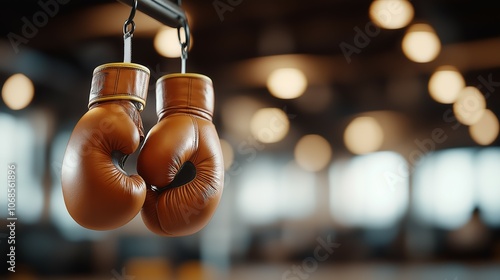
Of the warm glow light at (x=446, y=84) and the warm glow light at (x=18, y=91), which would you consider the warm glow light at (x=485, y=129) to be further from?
the warm glow light at (x=18, y=91)

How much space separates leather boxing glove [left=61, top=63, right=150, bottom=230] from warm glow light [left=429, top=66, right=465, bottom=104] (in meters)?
2.05

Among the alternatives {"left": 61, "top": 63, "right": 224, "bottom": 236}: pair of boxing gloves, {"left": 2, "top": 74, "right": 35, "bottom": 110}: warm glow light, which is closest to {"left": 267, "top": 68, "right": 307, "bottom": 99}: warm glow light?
{"left": 2, "top": 74, "right": 35, "bottom": 110}: warm glow light

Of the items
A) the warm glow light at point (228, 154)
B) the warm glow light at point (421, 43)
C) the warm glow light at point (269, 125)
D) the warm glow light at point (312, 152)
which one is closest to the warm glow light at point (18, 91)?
the warm glow light at point (228, 154)

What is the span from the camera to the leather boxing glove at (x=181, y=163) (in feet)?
4.28

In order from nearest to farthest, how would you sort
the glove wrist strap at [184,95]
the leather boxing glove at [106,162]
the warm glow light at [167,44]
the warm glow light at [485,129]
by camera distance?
the leather boxing glove at [106,162]
the glove wrist strap at [184,95]
the warm glow light at [485,129]
the warm glow light at [167,44]

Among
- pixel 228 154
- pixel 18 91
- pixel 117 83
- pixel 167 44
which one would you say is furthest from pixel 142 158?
pixel 167 44

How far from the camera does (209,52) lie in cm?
327

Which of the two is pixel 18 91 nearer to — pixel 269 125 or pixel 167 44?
pixel 167 44

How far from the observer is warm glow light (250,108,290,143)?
10.2 feet

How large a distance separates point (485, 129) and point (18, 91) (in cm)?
255

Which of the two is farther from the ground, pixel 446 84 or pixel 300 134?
pixel 446 84

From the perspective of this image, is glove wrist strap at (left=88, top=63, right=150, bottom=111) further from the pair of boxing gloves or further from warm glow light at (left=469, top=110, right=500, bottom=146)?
warm glow light at (left=469, top=110, right=500, bottom=146)

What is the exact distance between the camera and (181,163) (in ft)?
4.37

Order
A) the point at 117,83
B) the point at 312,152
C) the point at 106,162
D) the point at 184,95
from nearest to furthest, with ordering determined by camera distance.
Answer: the point at 106,162 → the point at 117,83 → the point at 184,95 → the point at 312,152
